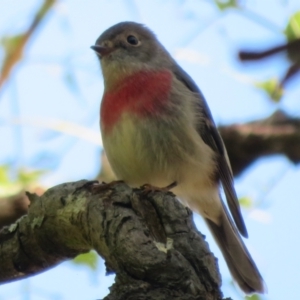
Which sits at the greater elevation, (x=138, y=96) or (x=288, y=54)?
(x=138, y=96)

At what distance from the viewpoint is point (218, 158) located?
480 cm

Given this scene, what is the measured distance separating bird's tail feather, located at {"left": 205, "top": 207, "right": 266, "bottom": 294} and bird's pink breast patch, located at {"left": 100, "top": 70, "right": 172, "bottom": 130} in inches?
52.3

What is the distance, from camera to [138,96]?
177 inches

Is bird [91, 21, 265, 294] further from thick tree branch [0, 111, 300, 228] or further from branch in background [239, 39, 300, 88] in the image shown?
branch in background [239, 39, 300, 88]

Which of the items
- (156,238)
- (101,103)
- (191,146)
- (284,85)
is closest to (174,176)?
(191,146)

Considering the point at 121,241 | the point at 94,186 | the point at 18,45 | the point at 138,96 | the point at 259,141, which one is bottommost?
the point at 121,241

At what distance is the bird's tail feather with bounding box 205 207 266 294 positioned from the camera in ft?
14.9

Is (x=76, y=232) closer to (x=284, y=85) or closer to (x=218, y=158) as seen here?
(x=284, y=85)

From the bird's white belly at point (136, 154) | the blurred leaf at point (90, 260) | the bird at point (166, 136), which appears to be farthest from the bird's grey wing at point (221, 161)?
the blurred leaf at point (90, 260)

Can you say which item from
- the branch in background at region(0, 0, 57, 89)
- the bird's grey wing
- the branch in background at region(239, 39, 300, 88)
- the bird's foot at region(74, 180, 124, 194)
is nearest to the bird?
the bird's grey wing

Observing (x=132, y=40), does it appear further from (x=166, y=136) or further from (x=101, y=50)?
(x=166, y=136)

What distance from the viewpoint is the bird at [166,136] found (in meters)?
4.21

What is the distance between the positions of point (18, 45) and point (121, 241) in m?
3.68

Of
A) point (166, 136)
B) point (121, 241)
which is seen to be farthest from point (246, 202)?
point (121, 241)
